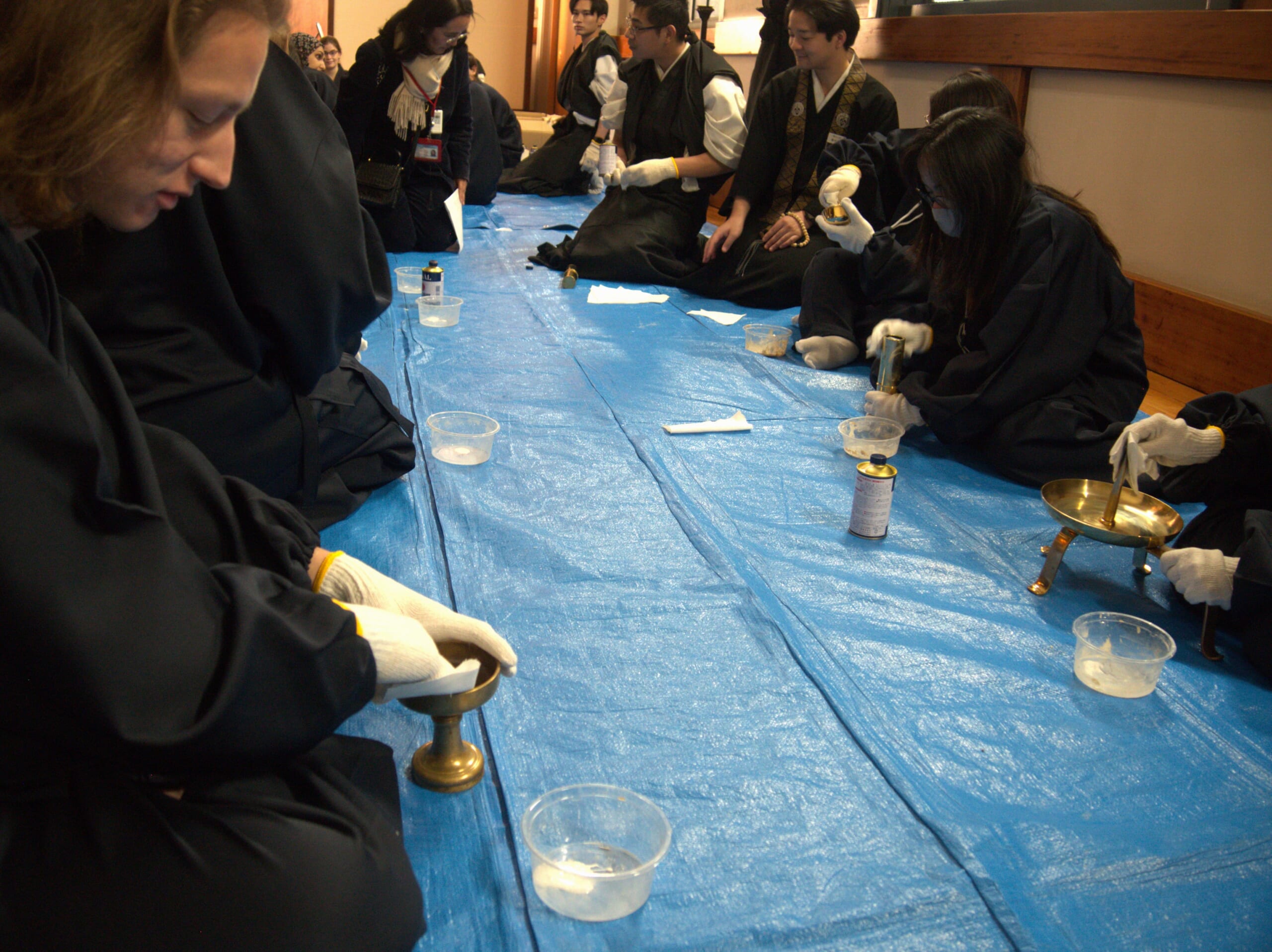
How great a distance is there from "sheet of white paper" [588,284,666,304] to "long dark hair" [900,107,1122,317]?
1706mm

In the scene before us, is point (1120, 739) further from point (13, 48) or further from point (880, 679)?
point (13, 48)

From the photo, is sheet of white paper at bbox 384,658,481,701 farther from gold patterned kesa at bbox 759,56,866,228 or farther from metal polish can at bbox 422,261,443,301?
gold patterned kesa at bbox 759,56,866,228

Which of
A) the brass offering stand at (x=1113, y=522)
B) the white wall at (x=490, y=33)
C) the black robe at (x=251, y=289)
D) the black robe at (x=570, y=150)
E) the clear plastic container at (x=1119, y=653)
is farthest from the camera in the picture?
the white wall at (x=490, y=33)

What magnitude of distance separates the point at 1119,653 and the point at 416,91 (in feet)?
12.6

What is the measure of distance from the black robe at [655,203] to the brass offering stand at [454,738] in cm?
341

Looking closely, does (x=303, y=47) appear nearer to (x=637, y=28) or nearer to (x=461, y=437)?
(x=637, y=28)

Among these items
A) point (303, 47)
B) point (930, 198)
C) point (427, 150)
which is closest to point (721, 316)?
point (930, 198)

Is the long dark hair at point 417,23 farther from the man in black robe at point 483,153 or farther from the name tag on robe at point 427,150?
the man in black robe at point 483,153

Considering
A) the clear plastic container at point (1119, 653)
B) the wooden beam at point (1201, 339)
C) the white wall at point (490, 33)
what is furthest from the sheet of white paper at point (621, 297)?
the white wall at point (490, 33)

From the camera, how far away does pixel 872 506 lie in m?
2.24

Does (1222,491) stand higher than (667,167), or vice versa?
(667,167)

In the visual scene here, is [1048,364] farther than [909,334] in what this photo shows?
No

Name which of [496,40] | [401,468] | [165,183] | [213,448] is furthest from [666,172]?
[496,40]

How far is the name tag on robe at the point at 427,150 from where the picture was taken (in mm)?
4879
